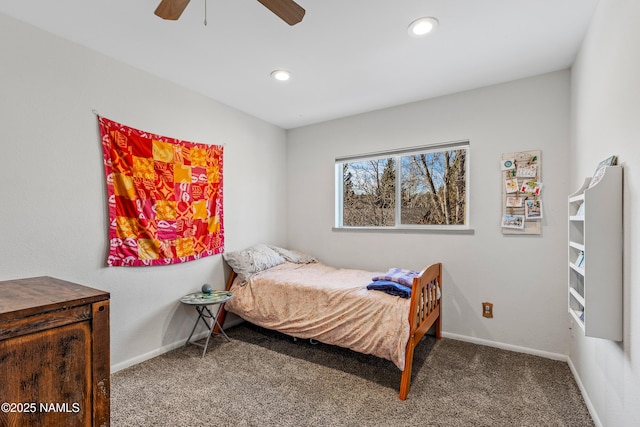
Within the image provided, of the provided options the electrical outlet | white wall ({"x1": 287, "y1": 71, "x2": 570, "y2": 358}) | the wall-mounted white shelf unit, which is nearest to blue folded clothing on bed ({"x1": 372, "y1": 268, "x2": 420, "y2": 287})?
white wall ({"x1": 287, "y1": 71, "x2": 570, "y2": 358})

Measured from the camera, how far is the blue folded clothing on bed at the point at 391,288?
2.29 m

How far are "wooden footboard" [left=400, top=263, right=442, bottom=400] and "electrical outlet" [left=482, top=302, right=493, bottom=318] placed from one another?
1.24ft

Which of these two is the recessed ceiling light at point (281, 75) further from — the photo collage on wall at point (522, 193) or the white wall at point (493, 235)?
the photo collage on wall at point (522, 193)

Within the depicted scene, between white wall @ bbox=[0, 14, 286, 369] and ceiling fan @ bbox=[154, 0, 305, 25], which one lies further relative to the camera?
white wall @ bbox=[0, 14, 286, 369]

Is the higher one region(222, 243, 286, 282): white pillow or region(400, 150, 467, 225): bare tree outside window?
region(400, 150, 467, 225): bare tree outside window

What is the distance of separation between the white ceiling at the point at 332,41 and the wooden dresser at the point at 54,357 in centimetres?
162

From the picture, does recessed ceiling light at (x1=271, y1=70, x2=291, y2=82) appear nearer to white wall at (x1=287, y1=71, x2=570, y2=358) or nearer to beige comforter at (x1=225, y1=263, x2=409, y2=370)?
white wall at (x1=287, y1=71, x2=570, y2=358)

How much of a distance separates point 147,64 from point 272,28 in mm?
1153

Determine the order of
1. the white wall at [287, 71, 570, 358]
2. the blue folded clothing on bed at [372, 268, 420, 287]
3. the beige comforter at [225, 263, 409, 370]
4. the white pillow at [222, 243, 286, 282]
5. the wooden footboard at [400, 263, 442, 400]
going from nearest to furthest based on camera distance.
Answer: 1. the wooden footboard at [400, 263, 442, 400]
2. the beige comforter at [225, 263, 409, 370]
3. the blue folded clothing on bed at [372, 268, 420, 287]
4. the white wall at [287, 71, 570, 358]
5. the white pillow at [222, 243, 286, 282]

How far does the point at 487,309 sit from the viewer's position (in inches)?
109

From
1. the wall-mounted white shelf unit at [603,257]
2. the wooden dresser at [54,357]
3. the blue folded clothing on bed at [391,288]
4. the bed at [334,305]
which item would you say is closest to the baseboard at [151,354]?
the bed at [334,305]

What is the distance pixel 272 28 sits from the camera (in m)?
1.94

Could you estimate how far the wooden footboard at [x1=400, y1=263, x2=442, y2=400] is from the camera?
2.02 m

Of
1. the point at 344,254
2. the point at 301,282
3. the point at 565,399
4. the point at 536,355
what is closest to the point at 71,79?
the point at 301,282
